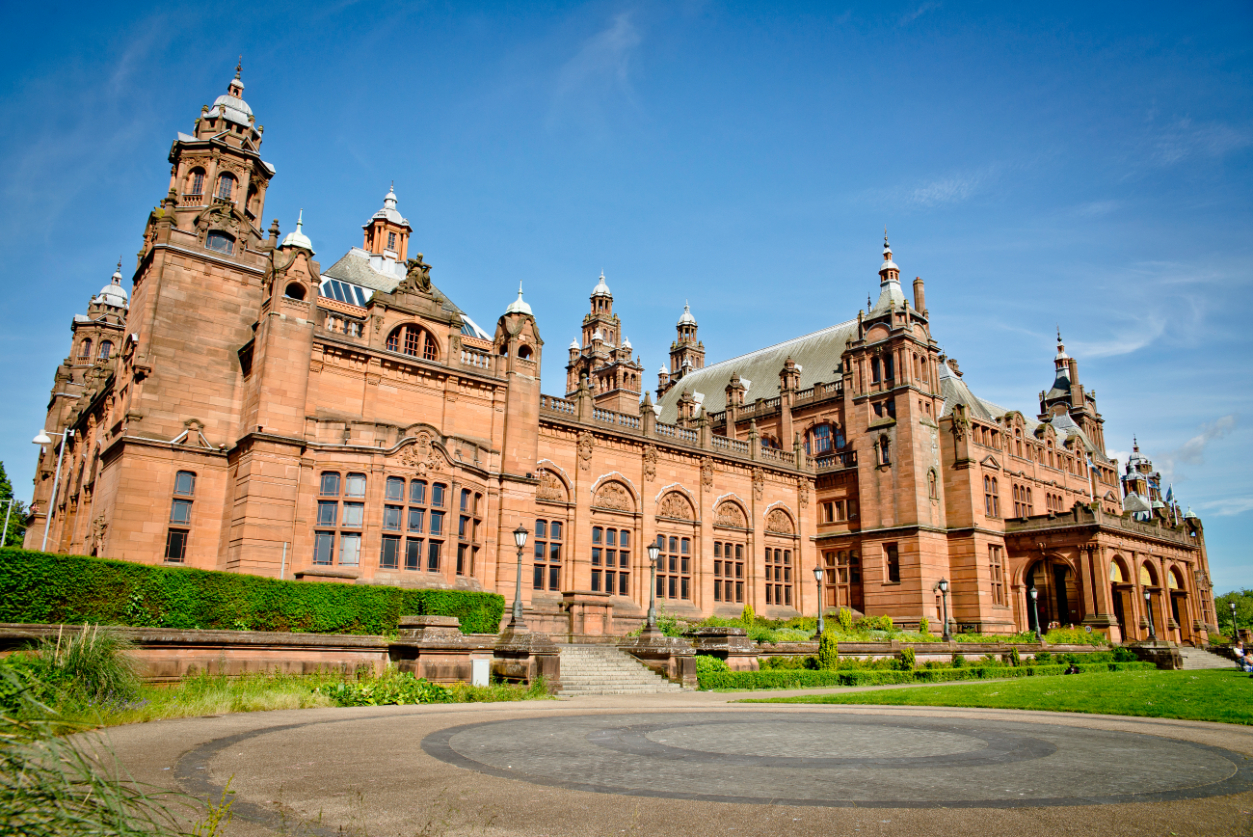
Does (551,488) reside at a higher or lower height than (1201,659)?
higher

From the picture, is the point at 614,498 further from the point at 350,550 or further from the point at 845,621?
the point at 350,550

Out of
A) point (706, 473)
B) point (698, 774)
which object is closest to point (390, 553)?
point (706, 473)

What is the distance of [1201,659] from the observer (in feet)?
150

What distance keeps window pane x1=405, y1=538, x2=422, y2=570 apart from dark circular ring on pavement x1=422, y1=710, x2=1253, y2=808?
48.9 feet

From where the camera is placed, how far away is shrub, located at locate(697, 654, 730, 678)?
25888mm

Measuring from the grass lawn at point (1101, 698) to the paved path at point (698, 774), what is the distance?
6.18ft

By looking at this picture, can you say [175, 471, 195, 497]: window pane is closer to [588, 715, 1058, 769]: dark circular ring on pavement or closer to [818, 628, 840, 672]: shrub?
[588, 715, 1058, 769]: dark circular ring on pavement

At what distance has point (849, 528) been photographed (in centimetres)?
4878

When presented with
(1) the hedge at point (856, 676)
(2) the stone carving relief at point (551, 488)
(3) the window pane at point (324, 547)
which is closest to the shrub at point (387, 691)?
(3) the window pane at point (324, 547)

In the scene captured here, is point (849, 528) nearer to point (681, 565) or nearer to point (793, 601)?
point (793, 601)

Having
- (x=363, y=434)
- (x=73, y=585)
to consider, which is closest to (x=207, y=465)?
(x=363, y=434)

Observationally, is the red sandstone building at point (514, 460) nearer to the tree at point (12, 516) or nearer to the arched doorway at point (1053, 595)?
the arched doorway at point (1053, 595)

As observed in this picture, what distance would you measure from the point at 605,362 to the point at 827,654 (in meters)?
41.6

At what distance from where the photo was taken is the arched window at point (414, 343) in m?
32.0
